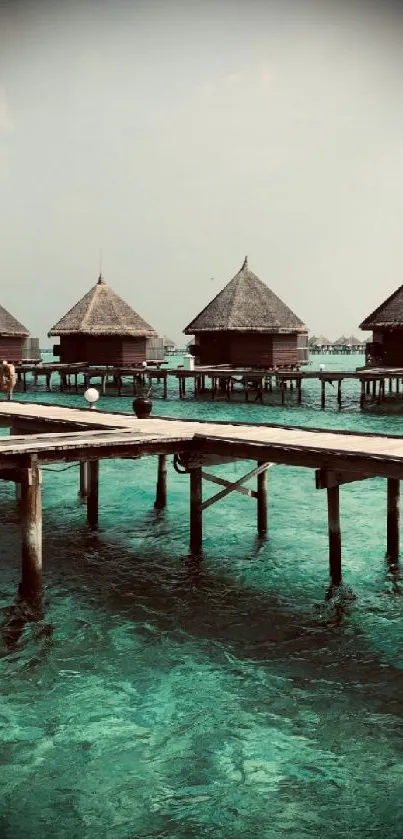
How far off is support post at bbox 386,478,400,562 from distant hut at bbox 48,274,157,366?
1659 inches

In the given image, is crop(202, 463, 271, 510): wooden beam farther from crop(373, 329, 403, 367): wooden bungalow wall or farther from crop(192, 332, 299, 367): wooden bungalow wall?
crop(192, 332, 299, 367): wooden bungalow wall

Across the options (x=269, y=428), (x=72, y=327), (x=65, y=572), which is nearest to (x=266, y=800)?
(x=65, y=572)

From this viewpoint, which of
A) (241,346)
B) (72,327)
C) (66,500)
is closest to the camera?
(66,500)

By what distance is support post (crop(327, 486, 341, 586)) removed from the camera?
39.9ft

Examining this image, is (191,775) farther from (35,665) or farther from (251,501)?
(251,501)

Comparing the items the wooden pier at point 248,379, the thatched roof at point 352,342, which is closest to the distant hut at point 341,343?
the thatched roof at point 352,342

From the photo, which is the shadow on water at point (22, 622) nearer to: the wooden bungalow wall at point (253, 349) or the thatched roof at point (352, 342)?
the wooden bungalow wall at point (253, 349)

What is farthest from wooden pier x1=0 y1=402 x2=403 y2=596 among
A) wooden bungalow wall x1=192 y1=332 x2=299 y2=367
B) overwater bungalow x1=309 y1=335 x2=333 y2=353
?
overwater bungalow x1=309 y1=335 x2=333 y2=353

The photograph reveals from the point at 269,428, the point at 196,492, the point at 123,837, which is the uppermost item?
the point at 269,428

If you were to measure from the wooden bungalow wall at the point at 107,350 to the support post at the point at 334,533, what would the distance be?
45.8 meters

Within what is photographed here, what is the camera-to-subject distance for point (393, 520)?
47.2ft

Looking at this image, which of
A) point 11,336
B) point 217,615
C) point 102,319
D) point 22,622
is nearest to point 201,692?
point 217,615

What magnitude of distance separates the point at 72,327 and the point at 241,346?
12.0 m

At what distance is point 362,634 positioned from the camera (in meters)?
10.8
